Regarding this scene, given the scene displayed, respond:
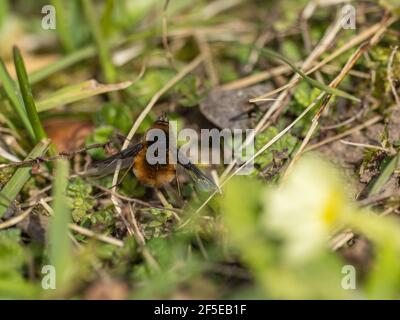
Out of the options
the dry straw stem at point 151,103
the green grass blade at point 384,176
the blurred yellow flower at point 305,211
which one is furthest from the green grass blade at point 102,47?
the blurred yellow flower at point 305,211

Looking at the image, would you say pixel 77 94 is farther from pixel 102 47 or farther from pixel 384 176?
pixel 384 176

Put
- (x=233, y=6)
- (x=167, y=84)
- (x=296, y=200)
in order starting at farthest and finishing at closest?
(x=233, y=6)
(x=167, y=84)
(x=296, y=200)

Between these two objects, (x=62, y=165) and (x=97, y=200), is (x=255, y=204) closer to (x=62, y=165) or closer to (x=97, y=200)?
(x=62, y=165)

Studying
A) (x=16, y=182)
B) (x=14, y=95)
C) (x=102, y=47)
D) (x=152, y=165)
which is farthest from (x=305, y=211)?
(x=102, y=47)

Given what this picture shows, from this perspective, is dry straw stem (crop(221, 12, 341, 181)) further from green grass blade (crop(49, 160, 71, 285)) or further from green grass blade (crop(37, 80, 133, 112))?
green grass blade (crop(49, 160, 71, 285))

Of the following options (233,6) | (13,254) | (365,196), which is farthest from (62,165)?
(233,6)

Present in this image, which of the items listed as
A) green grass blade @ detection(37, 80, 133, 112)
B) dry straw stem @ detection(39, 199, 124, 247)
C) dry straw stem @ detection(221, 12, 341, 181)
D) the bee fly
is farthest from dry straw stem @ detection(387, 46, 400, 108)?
dry straw stem @ detection(39, 199, 124, 247)
